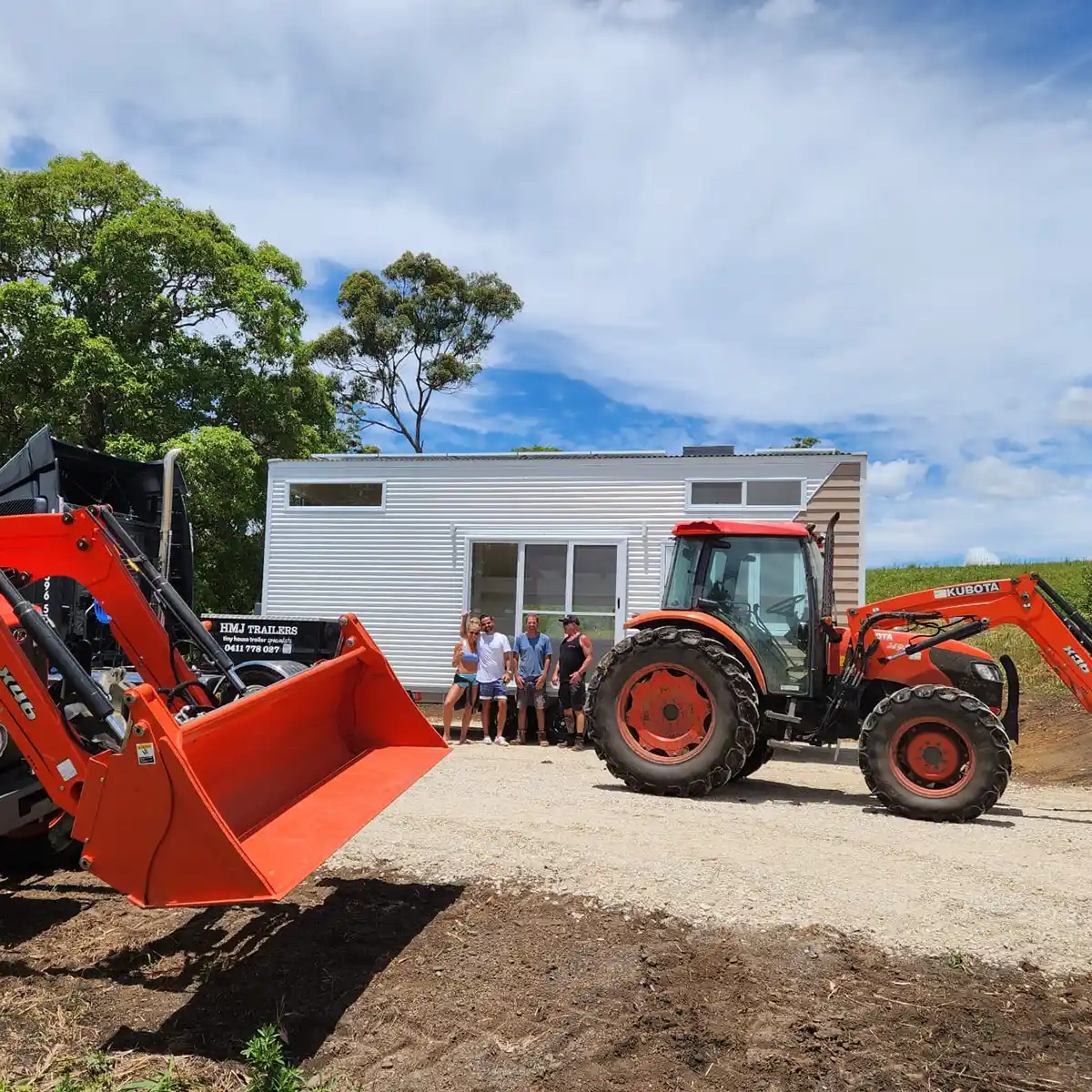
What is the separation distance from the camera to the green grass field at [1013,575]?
14.7m

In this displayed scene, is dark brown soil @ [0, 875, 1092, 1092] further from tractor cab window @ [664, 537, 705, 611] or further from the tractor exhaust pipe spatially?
the tractor exhaust pipe

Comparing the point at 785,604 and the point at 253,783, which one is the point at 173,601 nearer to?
the point at 253,783

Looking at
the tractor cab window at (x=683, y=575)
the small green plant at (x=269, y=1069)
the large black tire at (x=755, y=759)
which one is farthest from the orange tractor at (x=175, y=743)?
the large black tire at (x=755, y=759)

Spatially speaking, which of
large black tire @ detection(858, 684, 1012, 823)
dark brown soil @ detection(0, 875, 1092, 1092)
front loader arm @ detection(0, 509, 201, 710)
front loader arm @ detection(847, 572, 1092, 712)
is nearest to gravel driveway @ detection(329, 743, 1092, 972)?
large black tire @ detection(858, 684, 1012, 823)

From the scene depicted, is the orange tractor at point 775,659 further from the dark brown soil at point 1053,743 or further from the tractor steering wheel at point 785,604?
the dark brown soil at point 1053,743

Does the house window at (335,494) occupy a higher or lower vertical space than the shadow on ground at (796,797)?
higher

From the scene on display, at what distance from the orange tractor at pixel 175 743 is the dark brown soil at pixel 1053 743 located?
740 cm

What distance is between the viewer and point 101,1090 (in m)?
3.05

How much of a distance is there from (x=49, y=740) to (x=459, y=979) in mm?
1871

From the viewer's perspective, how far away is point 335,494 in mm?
13953

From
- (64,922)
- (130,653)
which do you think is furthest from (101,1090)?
(130,653)

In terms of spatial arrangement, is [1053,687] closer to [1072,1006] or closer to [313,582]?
[313,582]

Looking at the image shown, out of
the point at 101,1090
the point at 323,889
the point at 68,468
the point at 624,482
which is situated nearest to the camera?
the point at 101,1090

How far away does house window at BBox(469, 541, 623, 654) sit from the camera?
12.8 metres
